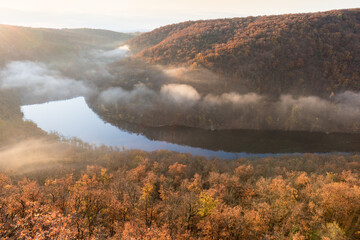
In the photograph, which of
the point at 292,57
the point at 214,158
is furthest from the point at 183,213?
the point at 292,57

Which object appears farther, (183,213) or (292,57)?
(292,57)

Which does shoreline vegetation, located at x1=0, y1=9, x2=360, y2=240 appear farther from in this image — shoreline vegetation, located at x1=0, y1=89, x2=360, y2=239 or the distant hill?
the distant hill

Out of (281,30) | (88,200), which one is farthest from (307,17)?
(88,200)

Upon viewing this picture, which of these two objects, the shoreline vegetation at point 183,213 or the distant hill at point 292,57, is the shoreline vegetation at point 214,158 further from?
the distant hill at point 292,57

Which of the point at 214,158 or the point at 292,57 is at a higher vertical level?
the point at 292,57

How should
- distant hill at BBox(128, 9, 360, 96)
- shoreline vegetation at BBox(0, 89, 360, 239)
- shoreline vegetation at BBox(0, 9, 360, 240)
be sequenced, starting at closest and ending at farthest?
shoreline vegetation at BBox(0, 89, 360, 239), shoreline vegetation at BBox(0, 9, 360, 240), distant hill at BBox(128, 9, 360, 96)

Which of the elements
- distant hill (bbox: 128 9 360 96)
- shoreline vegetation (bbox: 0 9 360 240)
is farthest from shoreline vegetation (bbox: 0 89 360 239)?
distant hill (bbox: 128 9 360 96)

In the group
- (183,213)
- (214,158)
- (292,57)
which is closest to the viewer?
(183,213)

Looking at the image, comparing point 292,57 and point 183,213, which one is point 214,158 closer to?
point 183,213

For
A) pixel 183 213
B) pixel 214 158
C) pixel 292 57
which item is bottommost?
pixel 214 158

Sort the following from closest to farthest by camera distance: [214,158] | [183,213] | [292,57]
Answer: [183,213] → [214,158] → [292,57]

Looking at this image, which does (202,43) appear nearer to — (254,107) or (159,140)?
(254,107)

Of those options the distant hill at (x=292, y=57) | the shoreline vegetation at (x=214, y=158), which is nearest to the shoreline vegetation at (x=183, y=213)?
the shoreline vegetation at (x=214, y=158)
